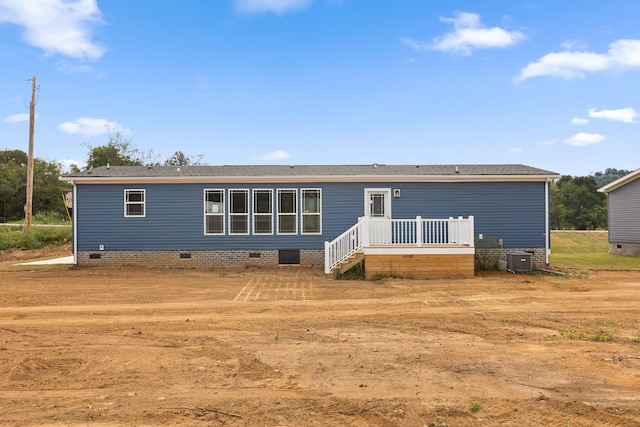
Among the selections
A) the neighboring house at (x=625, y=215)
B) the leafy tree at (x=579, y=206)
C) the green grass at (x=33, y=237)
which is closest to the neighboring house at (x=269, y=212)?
the neighboring house at (x=625, y=215)

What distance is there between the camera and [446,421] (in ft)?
11.7

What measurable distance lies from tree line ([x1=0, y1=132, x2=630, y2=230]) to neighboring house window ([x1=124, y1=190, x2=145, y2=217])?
28.8 meters

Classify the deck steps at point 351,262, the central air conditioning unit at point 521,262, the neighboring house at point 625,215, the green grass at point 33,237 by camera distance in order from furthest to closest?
the green grass at point 33,237 < the neighboring house at point 625,215 < the central air conditioning unit at point 521,262 < the deck steps at point 351,262

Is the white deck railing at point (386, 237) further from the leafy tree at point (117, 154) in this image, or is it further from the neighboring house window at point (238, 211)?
the leafy tree at point (117, 154)

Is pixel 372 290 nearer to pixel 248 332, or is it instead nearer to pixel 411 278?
pixel 411 278

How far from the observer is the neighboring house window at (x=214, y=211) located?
51.3 ft

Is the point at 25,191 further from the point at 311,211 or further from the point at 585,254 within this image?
the point at 585,254

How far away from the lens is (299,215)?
15.6 meters

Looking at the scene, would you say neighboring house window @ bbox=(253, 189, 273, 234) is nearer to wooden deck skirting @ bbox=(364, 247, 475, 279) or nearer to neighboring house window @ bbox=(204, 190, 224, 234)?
neighboring house window @ bbox=(204, 190, 224, 234)

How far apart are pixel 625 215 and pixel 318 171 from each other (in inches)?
641

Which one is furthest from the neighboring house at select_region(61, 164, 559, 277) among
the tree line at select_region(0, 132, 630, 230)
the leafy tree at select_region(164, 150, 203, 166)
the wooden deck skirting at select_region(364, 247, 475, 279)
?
the leafy tree at select_region(164, 150, 203, 166)

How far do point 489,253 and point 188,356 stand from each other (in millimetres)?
11715

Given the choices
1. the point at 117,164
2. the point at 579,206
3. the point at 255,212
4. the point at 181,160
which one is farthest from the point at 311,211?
the point at 579,206

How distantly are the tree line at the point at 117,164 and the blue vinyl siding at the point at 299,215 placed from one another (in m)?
28.5
